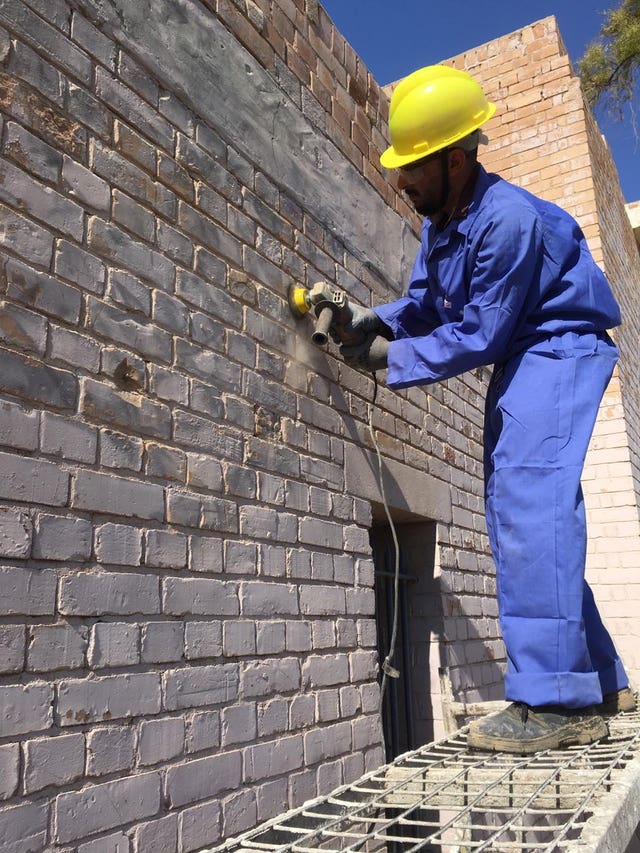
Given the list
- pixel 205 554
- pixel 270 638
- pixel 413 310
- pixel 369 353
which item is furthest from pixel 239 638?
pixel 413 310

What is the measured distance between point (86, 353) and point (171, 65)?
43.7 inches

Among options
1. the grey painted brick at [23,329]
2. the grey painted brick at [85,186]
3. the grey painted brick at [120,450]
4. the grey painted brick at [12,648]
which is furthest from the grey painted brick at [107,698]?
the grey painted brick at [85,186]

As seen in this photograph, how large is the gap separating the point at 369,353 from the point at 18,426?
164 cm

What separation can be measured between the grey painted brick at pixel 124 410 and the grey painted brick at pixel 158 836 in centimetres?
100

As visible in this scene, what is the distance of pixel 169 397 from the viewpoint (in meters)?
2.37

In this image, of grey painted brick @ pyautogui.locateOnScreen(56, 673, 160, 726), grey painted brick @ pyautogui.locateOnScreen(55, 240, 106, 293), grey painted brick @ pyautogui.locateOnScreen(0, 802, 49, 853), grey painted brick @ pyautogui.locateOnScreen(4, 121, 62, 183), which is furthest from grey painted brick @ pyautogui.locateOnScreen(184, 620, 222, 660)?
grey painted brick @ pyautogui.locateOnScreen(4, 121, 62, 183)

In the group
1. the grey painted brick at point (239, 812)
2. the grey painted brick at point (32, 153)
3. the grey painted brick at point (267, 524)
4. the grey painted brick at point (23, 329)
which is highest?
the grey painted brick at point (32, 153)

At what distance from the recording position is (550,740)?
7.59 feet

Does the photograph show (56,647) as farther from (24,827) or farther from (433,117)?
(433,117)

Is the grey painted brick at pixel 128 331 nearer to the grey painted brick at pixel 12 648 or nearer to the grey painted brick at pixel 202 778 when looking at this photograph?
the grey painted brick at pixel 12 648

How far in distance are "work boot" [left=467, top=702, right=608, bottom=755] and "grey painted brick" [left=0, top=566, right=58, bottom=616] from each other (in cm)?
133

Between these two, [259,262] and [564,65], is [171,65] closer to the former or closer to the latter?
[259,262]

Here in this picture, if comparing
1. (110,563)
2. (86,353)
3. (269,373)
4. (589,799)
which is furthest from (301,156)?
(589,799)

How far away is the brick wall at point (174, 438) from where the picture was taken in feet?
6.19
